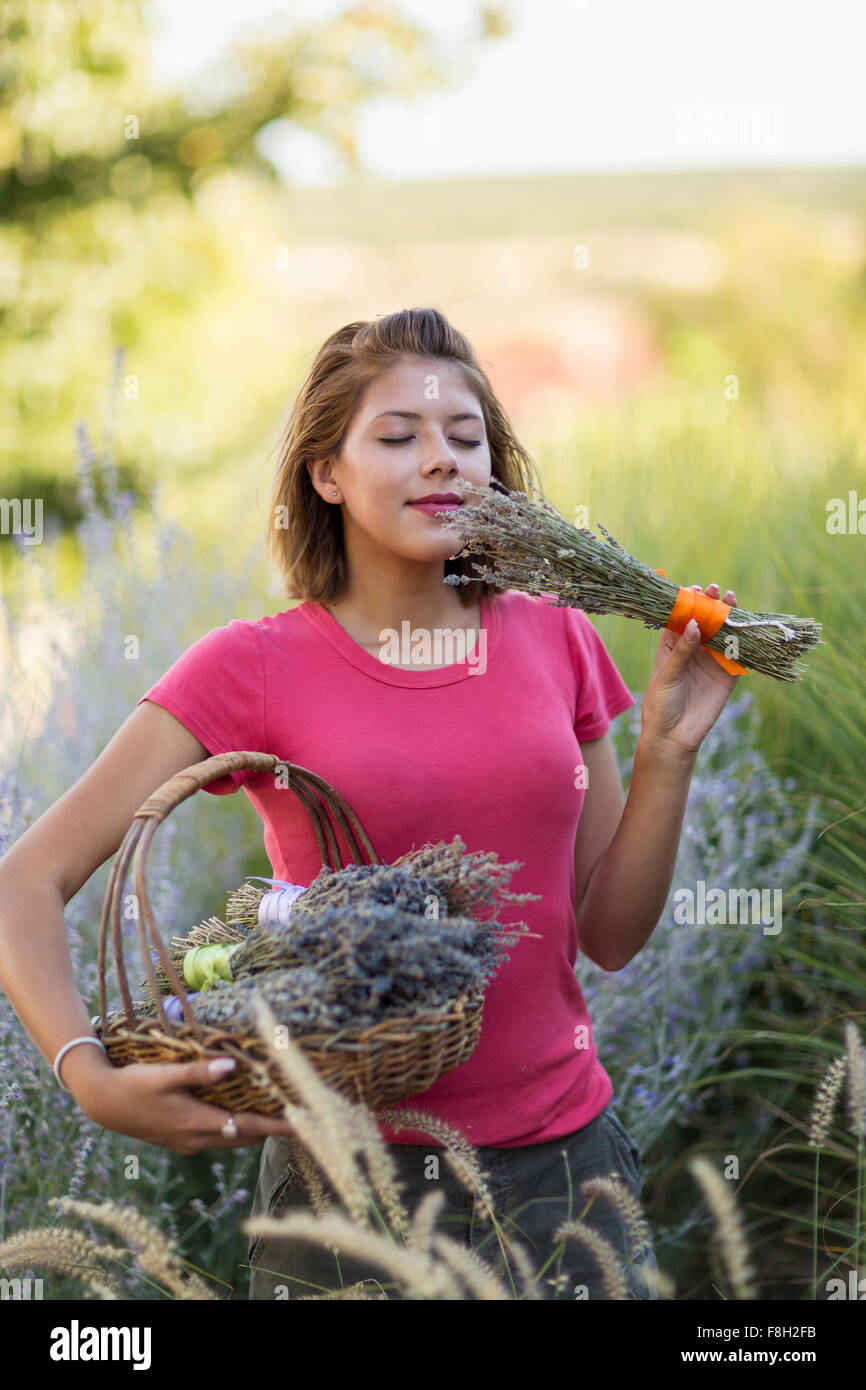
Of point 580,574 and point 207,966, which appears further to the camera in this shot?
point 580,574

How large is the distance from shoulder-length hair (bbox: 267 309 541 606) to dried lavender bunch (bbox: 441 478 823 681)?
14 centimetres

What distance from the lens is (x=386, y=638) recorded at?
6.08 ft

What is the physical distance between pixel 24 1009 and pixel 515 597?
0.96m

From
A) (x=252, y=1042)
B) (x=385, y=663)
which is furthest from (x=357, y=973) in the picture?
(x=385, y=663)

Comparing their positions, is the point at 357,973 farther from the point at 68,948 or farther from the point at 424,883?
the point at 68,948

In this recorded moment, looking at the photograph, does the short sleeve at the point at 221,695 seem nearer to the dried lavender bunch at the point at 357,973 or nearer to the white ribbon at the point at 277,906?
the white ribbon at the point at 277,906

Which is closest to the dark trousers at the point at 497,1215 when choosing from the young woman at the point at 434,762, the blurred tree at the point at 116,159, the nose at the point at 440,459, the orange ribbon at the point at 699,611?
the young woman at the point at 434,762

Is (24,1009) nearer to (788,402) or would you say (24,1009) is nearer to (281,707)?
(281,707)

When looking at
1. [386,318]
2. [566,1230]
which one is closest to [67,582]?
[386,318]

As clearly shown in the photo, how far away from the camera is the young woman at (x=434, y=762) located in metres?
1.62

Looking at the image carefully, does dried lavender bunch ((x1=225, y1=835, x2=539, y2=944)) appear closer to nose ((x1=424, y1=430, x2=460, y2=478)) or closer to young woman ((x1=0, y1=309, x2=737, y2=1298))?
young woman ((x1=0, y1=309, x2=737, y2=1298))

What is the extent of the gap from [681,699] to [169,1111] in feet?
2.94

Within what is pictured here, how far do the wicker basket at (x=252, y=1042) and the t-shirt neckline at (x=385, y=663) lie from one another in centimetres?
33

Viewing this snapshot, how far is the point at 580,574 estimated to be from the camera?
1.73 meters
